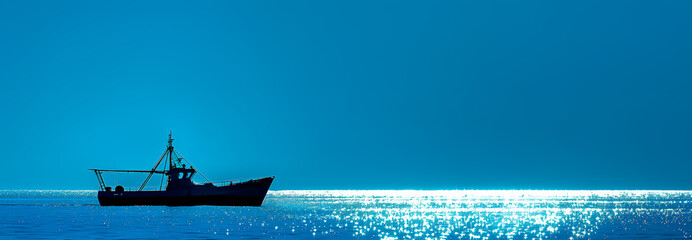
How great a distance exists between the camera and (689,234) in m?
65.1

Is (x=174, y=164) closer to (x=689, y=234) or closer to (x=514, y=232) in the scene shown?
(x=514, y=232)

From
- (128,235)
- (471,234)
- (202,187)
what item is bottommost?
(128,235)

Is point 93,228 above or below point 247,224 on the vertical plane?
below

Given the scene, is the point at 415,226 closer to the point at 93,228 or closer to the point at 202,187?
the point at 93,228

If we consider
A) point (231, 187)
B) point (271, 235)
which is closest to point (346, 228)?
point (271, 235)

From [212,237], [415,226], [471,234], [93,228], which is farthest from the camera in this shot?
[415,226]

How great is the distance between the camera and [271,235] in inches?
2510

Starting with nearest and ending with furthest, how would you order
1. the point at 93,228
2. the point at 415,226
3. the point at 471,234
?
the point at 471,234 → the point at 93,228 → the point at 415,226

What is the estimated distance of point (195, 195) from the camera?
113812mm

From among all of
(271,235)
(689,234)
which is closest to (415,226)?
(271,235)

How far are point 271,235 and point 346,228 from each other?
1268 cm

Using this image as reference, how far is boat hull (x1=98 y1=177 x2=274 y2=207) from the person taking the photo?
114 meters

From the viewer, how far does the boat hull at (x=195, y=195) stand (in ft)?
374

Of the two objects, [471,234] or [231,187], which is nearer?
[471,234]
